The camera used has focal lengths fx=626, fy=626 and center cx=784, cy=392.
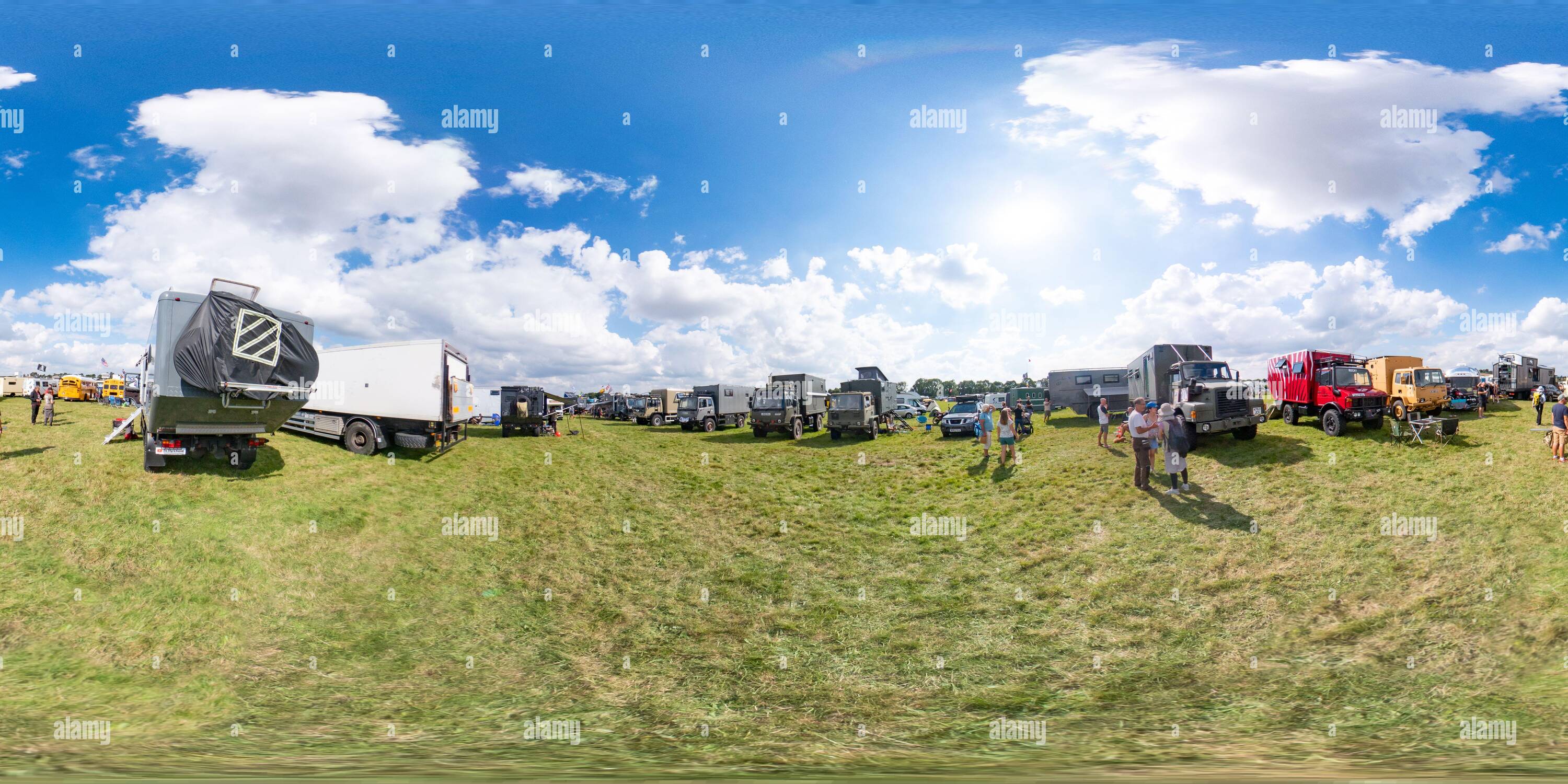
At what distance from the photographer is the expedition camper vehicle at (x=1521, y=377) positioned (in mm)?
30297

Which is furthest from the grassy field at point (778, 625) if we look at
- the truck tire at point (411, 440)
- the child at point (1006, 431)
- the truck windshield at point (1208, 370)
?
the truck windshield at point (1208, 370)

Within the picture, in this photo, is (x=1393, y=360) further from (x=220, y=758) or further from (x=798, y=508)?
(x=220, y=758)

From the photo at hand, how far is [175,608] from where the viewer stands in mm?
7918

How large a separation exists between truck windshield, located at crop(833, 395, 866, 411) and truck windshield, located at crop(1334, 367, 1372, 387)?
14934mm

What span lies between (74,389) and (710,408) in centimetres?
4128

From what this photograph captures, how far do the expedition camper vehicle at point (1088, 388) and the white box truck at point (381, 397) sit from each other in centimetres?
2714

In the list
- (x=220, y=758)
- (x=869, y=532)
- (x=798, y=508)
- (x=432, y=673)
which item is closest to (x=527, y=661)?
(x=432, y=673)

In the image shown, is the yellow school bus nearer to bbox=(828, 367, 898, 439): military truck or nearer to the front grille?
bbox=(828, 367, 898, 439): military truck

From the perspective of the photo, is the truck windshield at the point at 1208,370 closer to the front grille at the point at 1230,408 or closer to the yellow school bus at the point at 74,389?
the front grille at the point at 1230,408

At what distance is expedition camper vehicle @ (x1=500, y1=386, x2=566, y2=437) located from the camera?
Answer: 87.4ft

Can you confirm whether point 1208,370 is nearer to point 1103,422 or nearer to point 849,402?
point 1103,422

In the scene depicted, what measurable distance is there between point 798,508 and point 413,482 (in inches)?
349

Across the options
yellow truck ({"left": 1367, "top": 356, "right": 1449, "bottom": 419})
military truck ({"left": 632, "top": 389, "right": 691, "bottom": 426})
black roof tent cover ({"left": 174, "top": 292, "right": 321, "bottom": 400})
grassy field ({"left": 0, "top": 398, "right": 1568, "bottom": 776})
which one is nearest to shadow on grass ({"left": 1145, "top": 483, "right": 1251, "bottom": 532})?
grassy field ({"left": 0, "top": 398, "right": 1568, "bottom": 776})

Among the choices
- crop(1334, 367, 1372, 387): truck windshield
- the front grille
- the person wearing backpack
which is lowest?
the person wearing backpack
